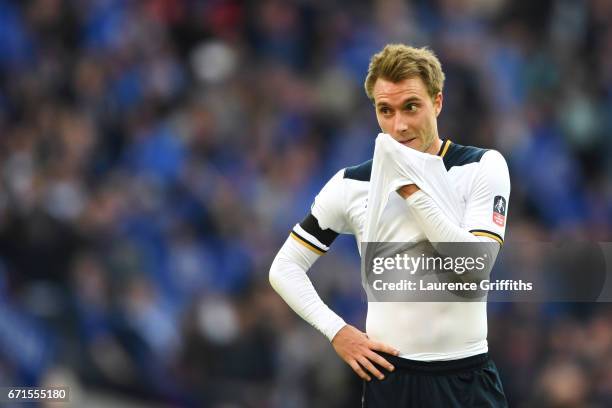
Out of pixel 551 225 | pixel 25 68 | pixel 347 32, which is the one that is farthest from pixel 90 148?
pixel 551 225

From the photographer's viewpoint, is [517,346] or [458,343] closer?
[458,343]

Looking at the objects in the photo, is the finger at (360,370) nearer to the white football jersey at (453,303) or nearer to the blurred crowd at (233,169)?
the white football jersey at (453,303)

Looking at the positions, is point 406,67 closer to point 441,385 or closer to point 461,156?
point 461,156

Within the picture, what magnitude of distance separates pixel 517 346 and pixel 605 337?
22.1 inches

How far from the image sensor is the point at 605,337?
25.6ft

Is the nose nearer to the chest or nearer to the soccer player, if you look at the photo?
the soccer player

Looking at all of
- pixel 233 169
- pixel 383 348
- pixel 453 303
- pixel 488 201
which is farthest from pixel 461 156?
pixel 233 169

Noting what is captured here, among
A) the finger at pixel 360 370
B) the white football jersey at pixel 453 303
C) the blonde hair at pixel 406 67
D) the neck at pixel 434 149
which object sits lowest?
the finger at pixel 360 370

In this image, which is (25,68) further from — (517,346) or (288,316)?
(517,346)

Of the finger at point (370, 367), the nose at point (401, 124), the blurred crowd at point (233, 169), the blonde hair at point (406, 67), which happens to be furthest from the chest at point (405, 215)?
the blurred crowd at point (233, 169)

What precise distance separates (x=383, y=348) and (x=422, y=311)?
8.3 inches

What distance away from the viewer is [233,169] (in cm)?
1060

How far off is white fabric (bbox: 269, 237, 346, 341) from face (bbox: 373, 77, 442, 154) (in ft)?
2.10

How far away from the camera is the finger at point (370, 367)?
4609mm
